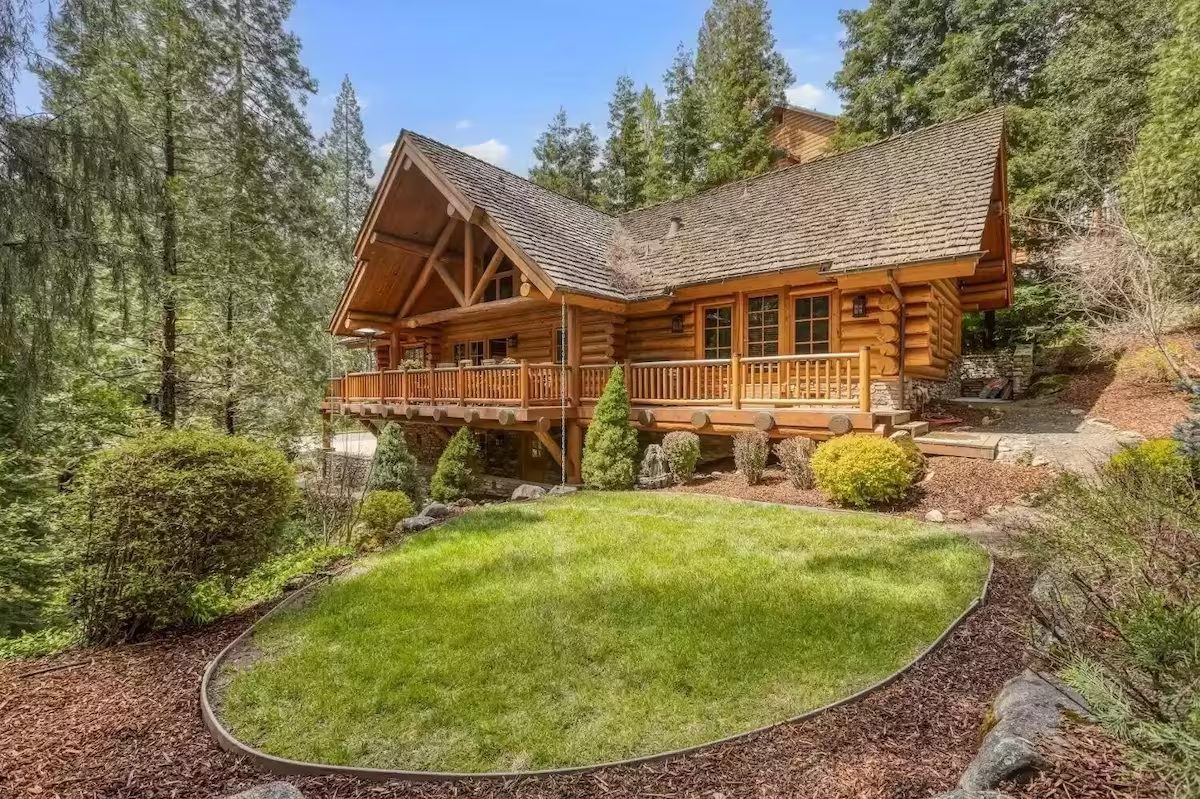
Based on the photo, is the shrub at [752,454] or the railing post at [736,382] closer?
the shrub at [752,454]

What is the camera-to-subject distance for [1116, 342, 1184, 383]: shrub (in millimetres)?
12742

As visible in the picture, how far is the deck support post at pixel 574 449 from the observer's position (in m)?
11.7

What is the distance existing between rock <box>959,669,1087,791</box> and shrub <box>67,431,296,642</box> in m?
5.80

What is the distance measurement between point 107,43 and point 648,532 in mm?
7251

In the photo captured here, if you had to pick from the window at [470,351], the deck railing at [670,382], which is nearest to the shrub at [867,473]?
the deck railing at [670,382]

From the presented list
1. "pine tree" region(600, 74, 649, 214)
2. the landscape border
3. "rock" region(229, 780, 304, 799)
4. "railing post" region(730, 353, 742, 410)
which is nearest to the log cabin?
"railing post" region(730, 353, 742, 410)

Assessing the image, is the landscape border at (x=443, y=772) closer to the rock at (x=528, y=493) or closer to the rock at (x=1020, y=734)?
the rock at (x=1020, y=734)

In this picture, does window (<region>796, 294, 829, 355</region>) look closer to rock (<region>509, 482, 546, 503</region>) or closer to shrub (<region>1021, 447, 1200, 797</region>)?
rock (<region>509, 482, 546, 503</region>)

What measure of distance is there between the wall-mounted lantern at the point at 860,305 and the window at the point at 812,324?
0.64 m

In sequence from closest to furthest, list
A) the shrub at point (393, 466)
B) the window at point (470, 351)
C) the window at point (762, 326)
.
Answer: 1. the shrub at point (393, 466)
2. the window at point (762, 326)
3. the window at point (470, 351)

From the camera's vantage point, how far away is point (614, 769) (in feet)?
9.70

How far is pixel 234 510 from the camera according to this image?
5.19m

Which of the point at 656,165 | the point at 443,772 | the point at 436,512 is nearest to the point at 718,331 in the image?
the point at 436,512

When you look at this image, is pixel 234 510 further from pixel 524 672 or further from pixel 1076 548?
pixel 1076 548
